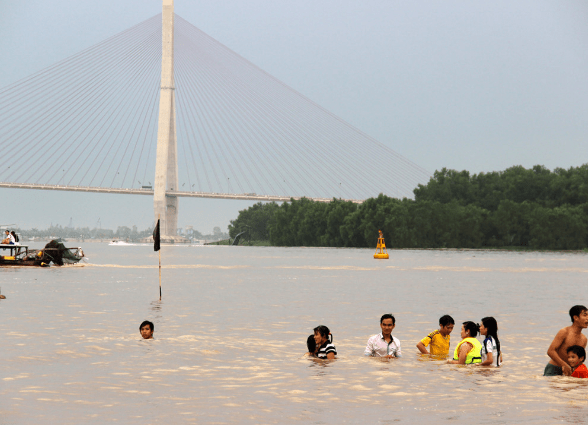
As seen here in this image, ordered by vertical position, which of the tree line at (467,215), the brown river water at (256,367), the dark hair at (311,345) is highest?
the tree line at (467,215)

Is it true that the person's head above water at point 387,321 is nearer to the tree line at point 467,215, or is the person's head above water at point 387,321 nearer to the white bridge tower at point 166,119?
the tree line at point 467,215

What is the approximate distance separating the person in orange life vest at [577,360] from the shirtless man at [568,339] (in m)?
0.08

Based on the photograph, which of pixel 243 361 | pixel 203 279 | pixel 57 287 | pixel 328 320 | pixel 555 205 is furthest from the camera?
pixel 555 205

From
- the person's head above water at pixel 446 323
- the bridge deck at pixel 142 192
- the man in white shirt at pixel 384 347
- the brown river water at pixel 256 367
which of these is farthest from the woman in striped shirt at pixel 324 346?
the bridge deck at pixel 142 192

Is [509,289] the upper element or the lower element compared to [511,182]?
lower

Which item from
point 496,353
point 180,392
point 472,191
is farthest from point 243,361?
point 472,191

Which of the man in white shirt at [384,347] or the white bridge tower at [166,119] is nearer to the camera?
the man in white shirt at [384,347]

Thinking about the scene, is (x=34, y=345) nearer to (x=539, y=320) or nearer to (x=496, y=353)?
(x=496, y=353)

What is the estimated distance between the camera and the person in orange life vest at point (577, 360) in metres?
13.1

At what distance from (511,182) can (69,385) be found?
132 metres

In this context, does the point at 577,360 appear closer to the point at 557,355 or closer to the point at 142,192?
the point at 557,355

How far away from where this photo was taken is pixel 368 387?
13.2 metres

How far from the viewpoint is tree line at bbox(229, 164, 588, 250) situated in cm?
11806

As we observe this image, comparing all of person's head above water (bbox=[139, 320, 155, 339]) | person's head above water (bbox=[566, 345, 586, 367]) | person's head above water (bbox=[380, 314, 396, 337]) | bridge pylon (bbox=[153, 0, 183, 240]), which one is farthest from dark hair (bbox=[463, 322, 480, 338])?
A: bridge pylon (bbox=[153, 0, 183, 240])
